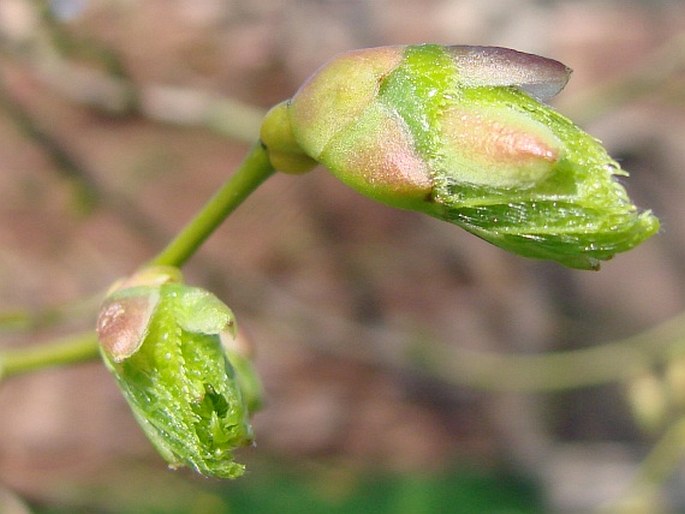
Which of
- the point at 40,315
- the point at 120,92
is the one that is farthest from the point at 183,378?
the point at 120,92

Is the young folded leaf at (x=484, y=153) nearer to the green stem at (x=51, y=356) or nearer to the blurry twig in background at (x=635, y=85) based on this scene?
the green stem at (x=51, y=356)

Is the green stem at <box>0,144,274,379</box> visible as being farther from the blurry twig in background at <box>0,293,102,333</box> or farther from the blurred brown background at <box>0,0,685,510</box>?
the blurred brown background at <box>0,0,685,510</box>

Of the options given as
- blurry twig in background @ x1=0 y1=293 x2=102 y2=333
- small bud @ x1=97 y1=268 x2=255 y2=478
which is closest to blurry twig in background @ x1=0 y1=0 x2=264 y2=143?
blurry twig in background @ x1=0 y1=293 x2=102 y2=333

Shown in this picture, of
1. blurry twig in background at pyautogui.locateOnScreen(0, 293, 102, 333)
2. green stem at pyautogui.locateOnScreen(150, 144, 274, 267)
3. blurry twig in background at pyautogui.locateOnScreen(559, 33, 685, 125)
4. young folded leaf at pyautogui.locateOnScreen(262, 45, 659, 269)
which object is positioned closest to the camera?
young folded leaf at pyautogui.locateOnScreen(262, 45, 659, 269)

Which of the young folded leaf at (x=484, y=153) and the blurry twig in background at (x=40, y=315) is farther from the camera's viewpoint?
the blurry twig in background at (x=40, y=315)

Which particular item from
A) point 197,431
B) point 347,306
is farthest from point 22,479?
point 197,431

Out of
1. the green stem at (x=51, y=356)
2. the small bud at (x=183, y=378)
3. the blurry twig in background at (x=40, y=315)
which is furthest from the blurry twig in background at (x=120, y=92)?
the small bud at (x=183, y=378)

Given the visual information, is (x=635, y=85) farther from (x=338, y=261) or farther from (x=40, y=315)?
(x=338, y=261)
